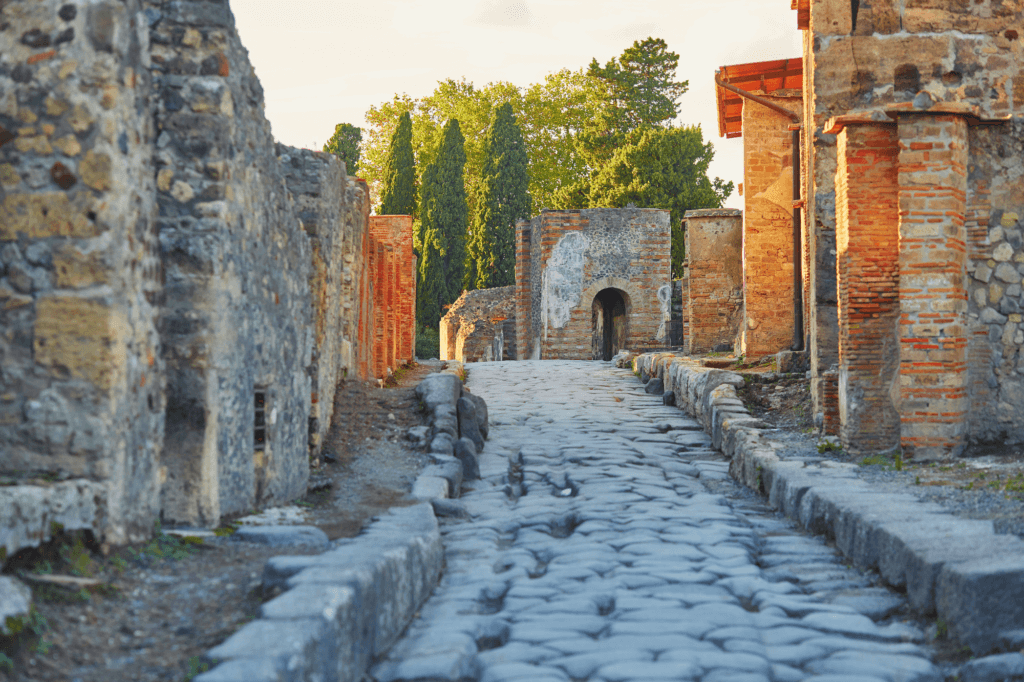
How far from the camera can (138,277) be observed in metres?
3.87

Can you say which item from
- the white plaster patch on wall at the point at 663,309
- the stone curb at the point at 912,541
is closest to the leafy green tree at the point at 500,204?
the white plaster patch on wall at the point at 663,309

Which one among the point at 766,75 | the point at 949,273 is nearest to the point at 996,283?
the point at 949,273

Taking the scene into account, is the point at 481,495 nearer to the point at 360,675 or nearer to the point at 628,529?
the point at 628,529

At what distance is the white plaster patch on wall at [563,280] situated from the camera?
22516 millimetres

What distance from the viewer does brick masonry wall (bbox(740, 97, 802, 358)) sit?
1423 centimetres

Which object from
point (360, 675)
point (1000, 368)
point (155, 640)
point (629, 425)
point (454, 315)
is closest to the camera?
point (155, 640)

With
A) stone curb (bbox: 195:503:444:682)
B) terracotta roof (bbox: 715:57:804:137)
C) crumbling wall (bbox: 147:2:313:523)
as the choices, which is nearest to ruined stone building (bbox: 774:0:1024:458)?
stone curb (bbox: 195:503:444:682)

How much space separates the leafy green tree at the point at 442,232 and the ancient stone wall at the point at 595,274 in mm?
9440

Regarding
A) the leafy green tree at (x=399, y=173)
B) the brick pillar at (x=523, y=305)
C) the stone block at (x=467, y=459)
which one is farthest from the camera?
the leafy green tree at (x=399, y=173)

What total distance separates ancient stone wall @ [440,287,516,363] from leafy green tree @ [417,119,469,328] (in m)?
4.69

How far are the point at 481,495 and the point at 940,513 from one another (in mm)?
3429

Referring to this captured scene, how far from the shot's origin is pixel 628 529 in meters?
5.74

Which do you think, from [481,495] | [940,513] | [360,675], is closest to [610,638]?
[360,675]

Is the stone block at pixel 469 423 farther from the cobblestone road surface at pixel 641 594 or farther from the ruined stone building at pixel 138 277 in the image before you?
the ruined stone building at pixel 138 277
